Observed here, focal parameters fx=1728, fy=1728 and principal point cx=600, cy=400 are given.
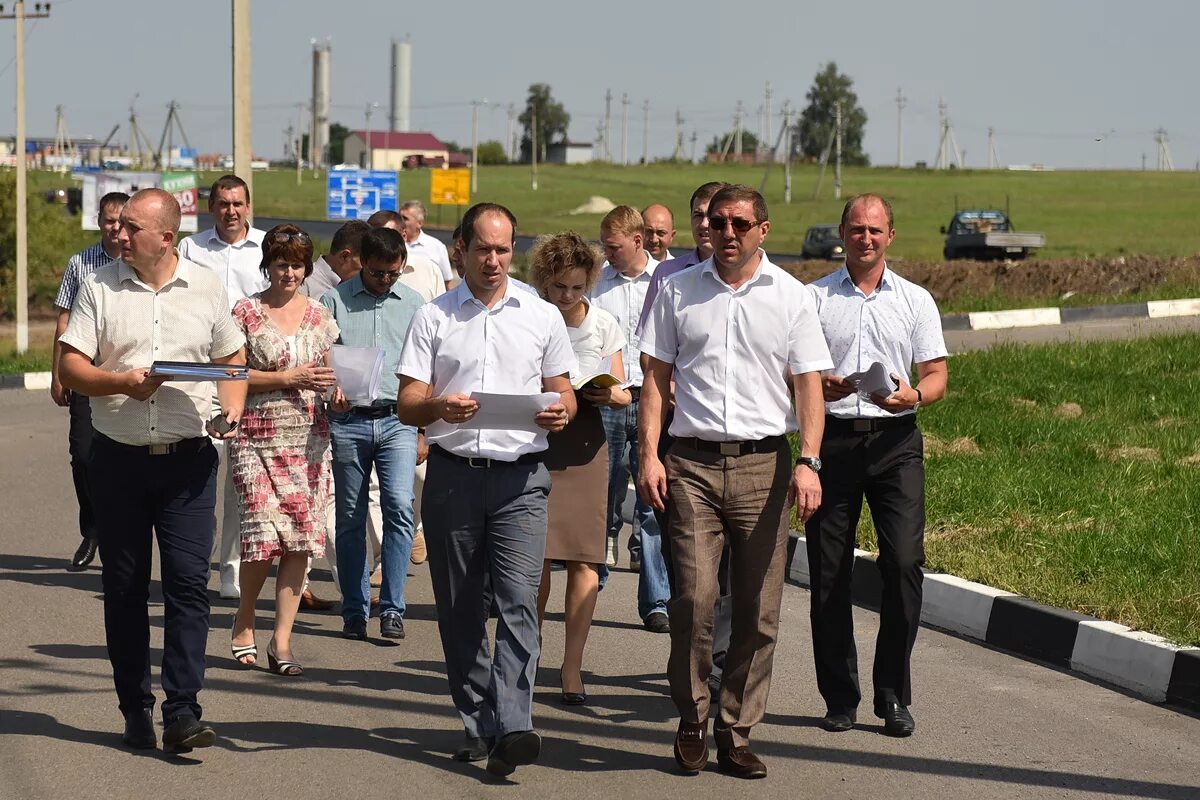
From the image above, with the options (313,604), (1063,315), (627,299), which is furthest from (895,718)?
(1063,315)

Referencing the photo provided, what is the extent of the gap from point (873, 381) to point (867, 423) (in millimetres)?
343

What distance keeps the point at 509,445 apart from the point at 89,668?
2.58 metres

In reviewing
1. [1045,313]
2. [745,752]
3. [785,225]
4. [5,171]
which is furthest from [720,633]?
[785,225]

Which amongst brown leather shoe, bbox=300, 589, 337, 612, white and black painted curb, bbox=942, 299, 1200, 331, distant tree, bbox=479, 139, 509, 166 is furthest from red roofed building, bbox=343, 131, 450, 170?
brown leather shoe, bbox=300, 589, 337, 612

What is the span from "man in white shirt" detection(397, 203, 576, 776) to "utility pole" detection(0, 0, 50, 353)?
24.0 metres

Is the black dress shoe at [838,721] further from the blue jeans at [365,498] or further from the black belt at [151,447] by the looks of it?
the black belt at [151,447]

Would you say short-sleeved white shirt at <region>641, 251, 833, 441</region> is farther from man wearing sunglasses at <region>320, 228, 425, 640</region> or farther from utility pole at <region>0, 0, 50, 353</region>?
utility pole at <region>0, 0, 50, 353</region>

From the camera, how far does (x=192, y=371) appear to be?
18.7 feet

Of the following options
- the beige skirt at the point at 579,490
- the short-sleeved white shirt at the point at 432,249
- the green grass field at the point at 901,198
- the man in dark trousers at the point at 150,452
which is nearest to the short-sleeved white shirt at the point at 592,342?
the beige skirt at the point at 579,490

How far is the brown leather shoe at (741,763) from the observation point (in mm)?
5848

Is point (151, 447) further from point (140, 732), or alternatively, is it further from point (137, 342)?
point (140, 732)

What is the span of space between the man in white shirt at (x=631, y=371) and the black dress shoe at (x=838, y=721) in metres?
1.84

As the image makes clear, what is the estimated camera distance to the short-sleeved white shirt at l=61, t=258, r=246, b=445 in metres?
6.04

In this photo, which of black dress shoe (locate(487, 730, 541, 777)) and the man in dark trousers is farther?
the man in dark trousers
